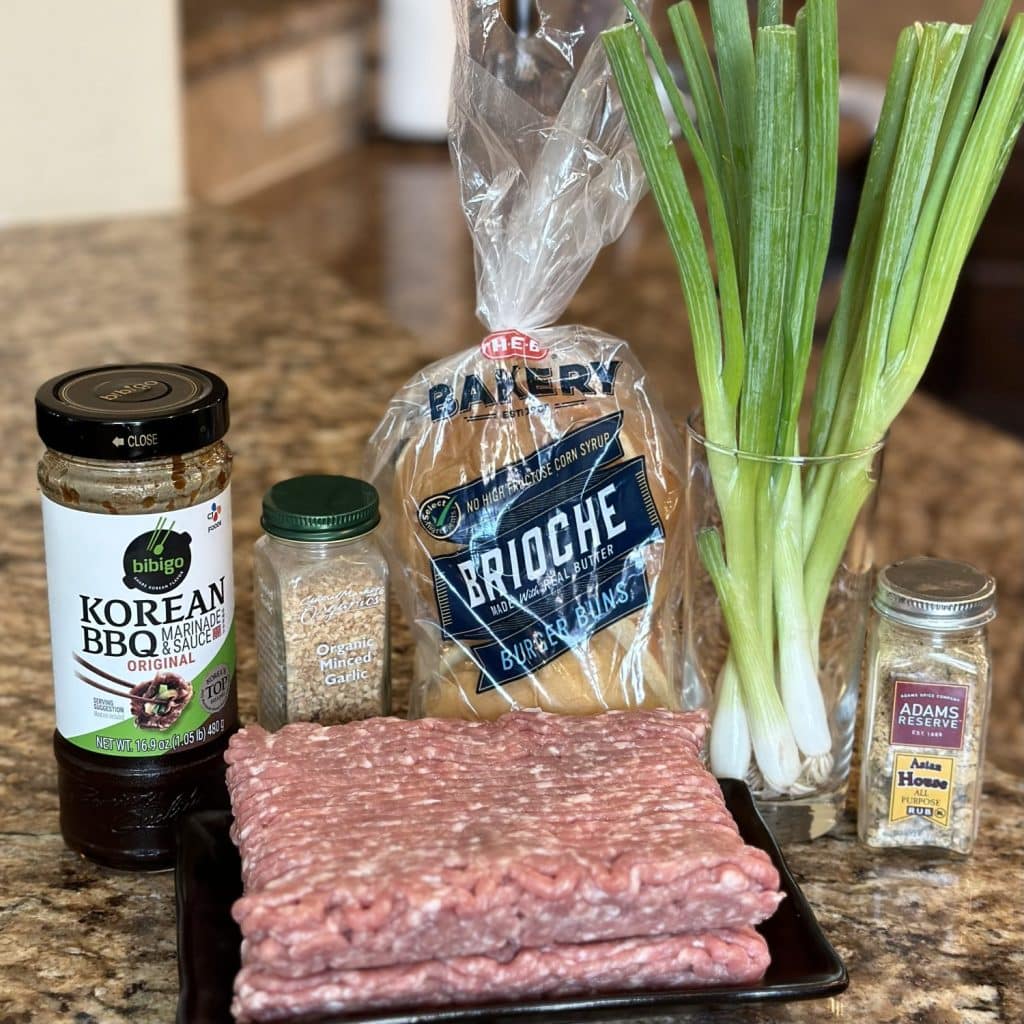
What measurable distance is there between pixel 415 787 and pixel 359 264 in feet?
6.33

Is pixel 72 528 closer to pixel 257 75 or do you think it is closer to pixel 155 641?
pixel 155 641

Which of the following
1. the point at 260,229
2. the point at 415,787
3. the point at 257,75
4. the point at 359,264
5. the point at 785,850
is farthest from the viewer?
the point at 257,75

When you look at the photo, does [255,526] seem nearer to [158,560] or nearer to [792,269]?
[158,560]

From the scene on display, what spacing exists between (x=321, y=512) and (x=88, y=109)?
56.4 inches

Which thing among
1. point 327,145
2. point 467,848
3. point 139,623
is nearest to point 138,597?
point 139,623

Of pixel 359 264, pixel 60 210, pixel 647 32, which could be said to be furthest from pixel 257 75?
pixel 647 32

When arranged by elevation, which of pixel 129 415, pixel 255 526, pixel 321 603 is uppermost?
pixel 129 415

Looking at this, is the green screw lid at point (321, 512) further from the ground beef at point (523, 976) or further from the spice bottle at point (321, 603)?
the ground beef at point (523, 976)

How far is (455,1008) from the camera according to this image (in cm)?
70

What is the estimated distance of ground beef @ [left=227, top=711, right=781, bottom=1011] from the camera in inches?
27.0

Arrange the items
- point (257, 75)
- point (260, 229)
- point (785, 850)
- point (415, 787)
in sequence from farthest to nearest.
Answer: point (257, 75) → point (260, 229) → point (785, 850) → point (415, 787)

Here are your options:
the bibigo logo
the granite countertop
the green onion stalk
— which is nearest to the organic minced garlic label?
the bibigo logo

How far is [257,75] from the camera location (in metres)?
2.89

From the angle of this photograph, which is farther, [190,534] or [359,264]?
[359,264]
